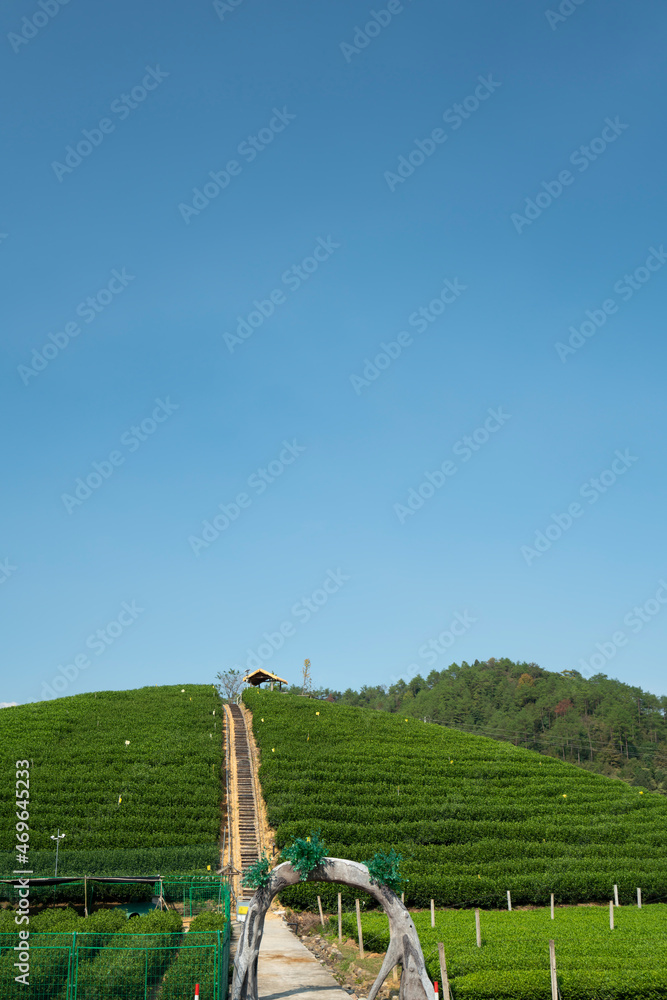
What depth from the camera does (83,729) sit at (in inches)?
1738

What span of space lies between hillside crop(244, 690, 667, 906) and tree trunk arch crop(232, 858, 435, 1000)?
1385cm

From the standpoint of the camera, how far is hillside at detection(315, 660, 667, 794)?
104250mm

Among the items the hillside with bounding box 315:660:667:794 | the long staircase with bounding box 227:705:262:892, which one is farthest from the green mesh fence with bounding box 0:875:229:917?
the hillside with bounding box 315:660:667:794

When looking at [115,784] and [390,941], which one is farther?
[115,784]

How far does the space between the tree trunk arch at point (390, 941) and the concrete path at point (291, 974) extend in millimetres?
1515

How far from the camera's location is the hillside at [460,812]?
30422mm

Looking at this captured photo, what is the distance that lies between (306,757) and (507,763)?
12861 mm

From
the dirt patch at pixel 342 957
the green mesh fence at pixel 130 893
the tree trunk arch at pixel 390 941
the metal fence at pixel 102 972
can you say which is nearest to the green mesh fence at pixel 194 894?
the green mesh fence at pixel 130 893

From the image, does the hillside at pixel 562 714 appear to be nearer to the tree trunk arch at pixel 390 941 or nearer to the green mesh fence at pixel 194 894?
the green mesh fence at pixel 194 894

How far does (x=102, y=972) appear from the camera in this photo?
44.9 ft

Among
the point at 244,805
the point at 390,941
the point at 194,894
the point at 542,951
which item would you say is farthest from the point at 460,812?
the point at 390,941

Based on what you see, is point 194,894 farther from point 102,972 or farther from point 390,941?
point 390,941

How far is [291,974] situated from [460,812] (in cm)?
2112

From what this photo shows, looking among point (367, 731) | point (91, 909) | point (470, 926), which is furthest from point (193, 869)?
point (367, 731)
